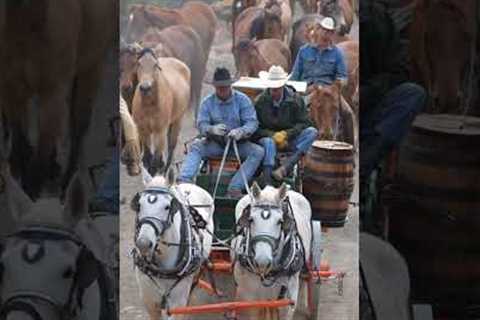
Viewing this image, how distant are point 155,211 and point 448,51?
174 cm

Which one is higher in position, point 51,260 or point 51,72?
point 51,72

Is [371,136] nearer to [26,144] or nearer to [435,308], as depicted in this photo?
A: [435,308]

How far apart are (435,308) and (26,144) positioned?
2.31 meters

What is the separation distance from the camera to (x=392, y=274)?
6.18 meters

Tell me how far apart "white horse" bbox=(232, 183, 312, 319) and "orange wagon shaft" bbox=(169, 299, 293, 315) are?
24 millimetres

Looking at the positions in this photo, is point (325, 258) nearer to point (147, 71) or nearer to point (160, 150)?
point (160, 150)

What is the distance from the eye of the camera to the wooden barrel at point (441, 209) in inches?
240

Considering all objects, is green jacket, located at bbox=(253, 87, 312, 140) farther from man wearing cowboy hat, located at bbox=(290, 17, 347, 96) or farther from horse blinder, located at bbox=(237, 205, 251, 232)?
horse blinder, located at bbox=(237, 205, 251, 232)

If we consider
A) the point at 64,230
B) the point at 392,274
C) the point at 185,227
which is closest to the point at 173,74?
the point at 185,227

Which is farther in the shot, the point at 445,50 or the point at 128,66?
the point at 445,50

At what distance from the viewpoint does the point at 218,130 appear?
18.4ft

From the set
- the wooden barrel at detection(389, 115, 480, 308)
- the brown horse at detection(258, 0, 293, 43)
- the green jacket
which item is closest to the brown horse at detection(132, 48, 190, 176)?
the green jacket

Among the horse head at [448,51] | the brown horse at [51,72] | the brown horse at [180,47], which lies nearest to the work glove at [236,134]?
the brown horse at [180,47]

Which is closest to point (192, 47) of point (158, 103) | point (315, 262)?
point (158, 103)
